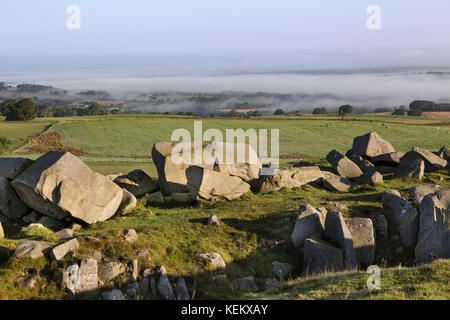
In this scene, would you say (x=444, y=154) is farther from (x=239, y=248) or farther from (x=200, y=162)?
(x=239, y=248)

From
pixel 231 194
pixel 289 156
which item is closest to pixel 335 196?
pixel 231 194

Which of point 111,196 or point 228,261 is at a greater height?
point 111,196

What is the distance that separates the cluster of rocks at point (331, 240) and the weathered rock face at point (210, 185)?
604 centimetres

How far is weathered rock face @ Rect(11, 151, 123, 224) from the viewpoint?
869 inches

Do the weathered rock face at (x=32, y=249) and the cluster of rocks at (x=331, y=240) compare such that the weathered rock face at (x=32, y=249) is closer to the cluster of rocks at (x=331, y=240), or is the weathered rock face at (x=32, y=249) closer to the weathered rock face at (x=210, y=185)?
the weathered rock face at (x=210, y=185)

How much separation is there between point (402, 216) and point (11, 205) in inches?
782

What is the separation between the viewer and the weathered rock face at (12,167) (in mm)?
24375

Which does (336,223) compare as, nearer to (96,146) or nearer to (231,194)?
(231,194)

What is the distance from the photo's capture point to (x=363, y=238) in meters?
20.7

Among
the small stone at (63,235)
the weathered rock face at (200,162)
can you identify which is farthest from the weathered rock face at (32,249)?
the weathered rock face at (200,162)

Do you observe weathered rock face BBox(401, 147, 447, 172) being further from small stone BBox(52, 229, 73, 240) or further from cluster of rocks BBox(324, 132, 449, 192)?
small stone BBox(52, 229, 73, 240)
